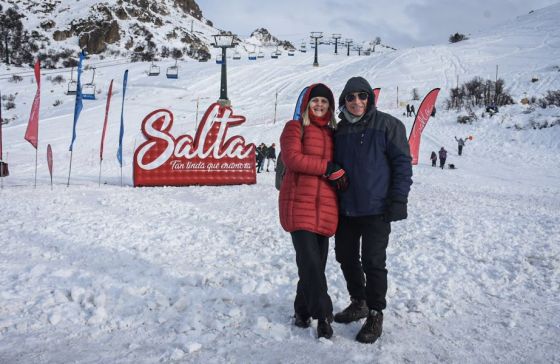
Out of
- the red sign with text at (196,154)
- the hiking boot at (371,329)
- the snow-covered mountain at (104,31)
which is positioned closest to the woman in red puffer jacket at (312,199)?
the hiking boot at (371,329)

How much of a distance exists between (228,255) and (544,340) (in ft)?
12.1

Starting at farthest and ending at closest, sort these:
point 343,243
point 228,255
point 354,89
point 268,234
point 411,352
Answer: point 268,234
point 228,255
point 343,243
point 354,89
point 411,352

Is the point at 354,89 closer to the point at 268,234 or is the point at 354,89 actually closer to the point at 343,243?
the point at 343,243

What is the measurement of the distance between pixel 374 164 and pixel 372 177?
0.10m

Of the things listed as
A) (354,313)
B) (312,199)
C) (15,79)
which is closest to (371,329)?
(354,313)

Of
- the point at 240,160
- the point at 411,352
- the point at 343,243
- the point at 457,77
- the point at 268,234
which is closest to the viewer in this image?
the point at 411,352

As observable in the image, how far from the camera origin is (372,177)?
2986 millimetres

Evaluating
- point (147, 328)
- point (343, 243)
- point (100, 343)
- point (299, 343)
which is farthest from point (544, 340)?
point (100, 343)

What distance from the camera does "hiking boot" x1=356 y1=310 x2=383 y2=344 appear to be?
2.94m

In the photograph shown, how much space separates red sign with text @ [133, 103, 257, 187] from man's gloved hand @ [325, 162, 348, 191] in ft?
33.2

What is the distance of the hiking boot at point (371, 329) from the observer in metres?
2.94

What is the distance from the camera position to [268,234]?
6.84 meters

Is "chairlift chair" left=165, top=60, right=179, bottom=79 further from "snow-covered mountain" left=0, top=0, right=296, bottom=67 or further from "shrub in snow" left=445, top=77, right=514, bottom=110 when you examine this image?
"snow-covered mountain" left=0, top=0, right=296, bottom=67

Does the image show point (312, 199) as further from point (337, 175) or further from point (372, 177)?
point (372, 177)
